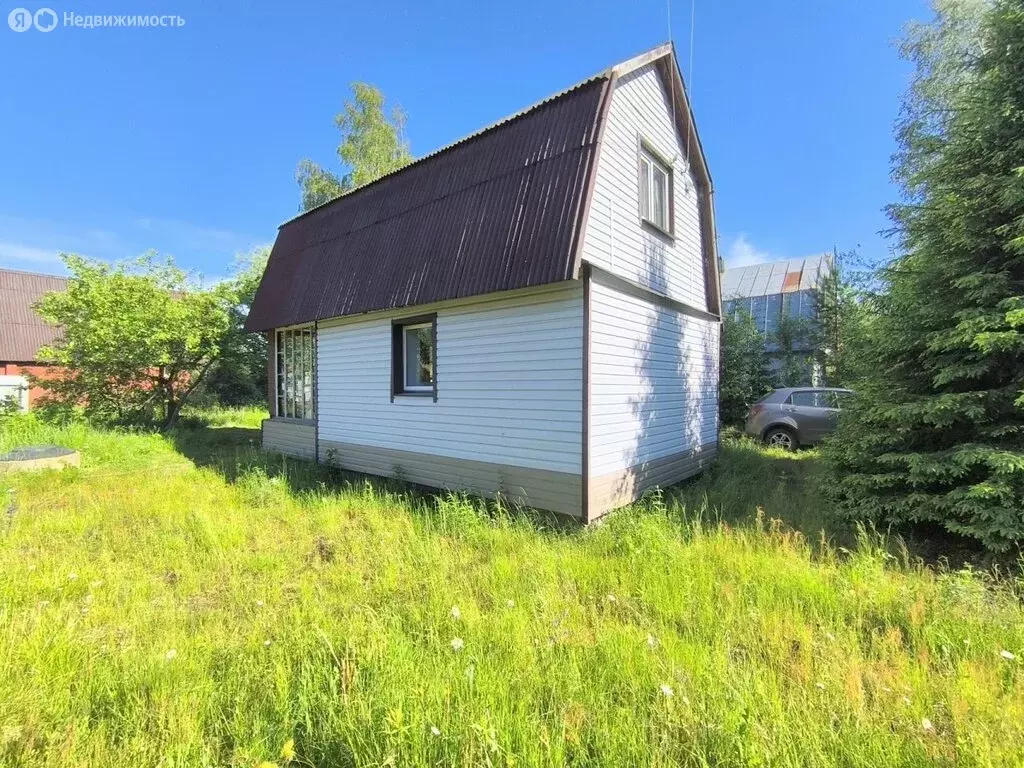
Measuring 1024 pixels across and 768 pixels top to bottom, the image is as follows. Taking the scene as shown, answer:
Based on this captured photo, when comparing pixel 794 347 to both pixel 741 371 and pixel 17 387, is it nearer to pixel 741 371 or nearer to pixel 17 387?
pixel 741 371

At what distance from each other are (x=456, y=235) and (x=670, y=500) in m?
5.01

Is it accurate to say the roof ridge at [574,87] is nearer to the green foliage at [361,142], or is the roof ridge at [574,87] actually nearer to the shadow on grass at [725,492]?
the shadow on grass at [725,492]

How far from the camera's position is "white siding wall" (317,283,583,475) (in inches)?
227

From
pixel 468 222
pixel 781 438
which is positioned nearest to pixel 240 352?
pixel 468 222

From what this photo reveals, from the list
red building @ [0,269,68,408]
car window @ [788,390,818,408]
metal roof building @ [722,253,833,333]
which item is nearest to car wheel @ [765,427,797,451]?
car window @ [788,390,818,408]

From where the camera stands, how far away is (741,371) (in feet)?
48.9

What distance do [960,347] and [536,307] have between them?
4.43 m

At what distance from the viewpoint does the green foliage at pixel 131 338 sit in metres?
11.8

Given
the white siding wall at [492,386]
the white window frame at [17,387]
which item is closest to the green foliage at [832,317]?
the white siding wall at [492,386]

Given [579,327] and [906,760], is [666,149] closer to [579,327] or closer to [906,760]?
[579,327]

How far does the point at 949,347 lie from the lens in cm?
454

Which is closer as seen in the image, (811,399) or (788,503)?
(788,503)

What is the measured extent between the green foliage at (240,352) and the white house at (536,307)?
458 centimetres

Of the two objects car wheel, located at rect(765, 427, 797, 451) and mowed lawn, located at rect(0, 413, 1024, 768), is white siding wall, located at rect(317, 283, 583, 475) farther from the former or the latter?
car wheel, located at rect(765, 427, 797, 451)
